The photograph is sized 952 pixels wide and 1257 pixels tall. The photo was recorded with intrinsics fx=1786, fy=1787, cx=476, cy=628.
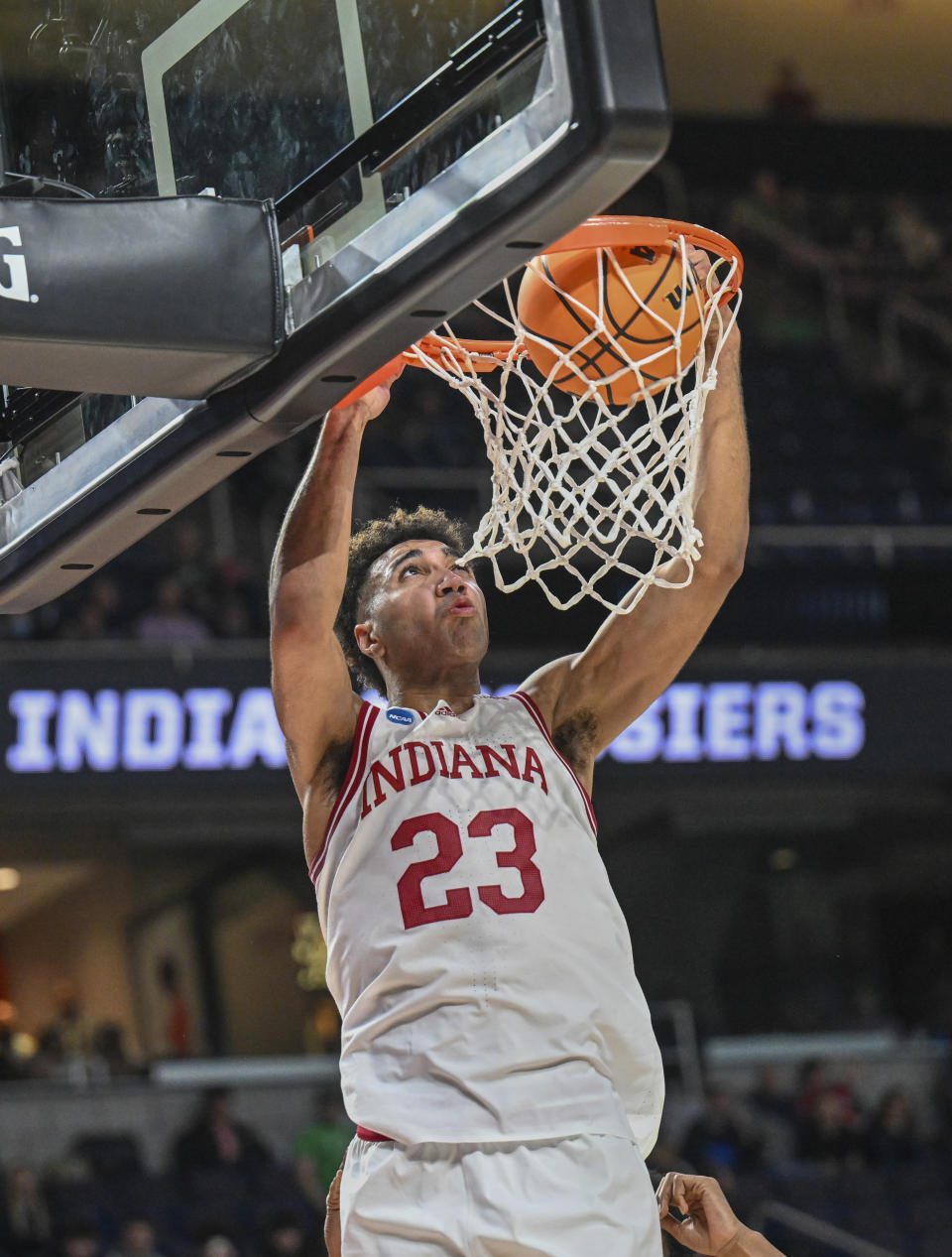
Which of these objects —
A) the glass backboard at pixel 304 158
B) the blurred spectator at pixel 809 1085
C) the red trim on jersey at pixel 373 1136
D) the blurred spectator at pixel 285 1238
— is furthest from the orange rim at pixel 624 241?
the blurred spectator at pixel 809 1085

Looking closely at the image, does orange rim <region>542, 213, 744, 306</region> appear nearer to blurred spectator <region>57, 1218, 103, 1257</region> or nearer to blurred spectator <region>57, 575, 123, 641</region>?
blurred spectator <region>57, 1218, 103, 1257</region>

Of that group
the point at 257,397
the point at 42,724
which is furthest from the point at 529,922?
the point at 42,724

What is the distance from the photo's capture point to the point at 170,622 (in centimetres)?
1060

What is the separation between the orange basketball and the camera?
11.3 feet

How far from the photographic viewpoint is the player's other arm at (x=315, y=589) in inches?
135

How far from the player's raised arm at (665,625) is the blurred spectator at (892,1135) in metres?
8.05

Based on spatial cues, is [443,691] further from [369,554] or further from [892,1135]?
[892,1135]

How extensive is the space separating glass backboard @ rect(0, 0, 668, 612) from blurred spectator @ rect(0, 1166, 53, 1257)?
21.6ft

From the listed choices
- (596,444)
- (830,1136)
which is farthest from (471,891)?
(830,1136)

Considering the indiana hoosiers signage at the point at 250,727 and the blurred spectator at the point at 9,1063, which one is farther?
the blurred spectator at the point at 9,1063

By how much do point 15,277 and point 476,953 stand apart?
1446 millimetres

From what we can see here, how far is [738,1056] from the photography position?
11.9 m

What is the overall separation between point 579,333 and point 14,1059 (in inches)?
349

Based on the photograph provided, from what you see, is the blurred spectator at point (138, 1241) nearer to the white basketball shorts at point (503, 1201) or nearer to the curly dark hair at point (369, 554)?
the curly dark hair at point (369, 554)
